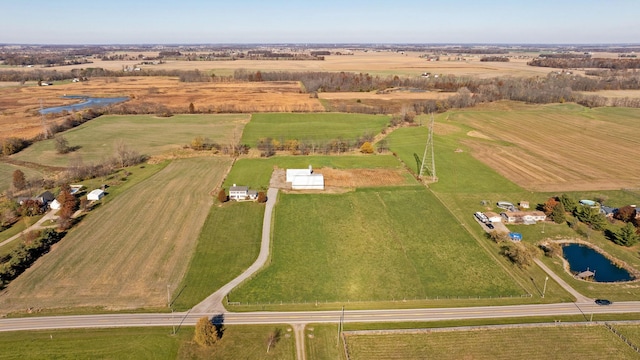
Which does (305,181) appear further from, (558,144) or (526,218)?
(558,144)

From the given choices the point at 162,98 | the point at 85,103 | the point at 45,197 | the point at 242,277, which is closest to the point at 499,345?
the point at 242,277

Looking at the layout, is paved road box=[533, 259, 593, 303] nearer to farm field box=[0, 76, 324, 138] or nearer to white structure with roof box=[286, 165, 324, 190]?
white structure with roof box=[286, 165, 324, 190]

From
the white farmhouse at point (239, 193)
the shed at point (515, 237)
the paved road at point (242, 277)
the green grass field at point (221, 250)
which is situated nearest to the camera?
the paved road at point (242, 277)

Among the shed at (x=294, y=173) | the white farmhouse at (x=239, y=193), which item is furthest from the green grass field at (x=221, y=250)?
the shed at (x=294, y=173)

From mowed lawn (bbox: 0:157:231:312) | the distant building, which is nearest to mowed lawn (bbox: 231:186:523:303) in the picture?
the distant building

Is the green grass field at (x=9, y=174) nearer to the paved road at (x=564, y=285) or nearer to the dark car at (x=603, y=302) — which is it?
the paved road at (x=564, y=285)

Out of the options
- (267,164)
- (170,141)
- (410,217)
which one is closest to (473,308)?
(410,217)
